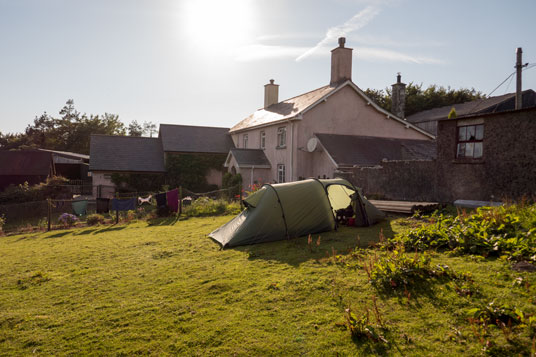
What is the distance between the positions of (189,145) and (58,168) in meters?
16.4

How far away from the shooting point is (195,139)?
3120cm

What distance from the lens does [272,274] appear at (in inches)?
247

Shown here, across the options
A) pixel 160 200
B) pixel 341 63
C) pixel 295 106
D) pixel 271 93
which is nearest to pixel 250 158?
pixel 295 106

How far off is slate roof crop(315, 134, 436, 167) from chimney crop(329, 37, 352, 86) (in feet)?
13.5

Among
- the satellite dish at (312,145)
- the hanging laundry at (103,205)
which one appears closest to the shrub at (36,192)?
the hanging laundry at (103,205)

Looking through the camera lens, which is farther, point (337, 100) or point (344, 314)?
point (337, 100)

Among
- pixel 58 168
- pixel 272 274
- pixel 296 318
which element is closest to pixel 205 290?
pixel 272 274

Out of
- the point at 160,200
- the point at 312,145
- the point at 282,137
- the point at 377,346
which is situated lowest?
the point at 377,346

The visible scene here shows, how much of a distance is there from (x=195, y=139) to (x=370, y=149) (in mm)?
16473

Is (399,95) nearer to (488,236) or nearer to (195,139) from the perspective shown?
(195,139)

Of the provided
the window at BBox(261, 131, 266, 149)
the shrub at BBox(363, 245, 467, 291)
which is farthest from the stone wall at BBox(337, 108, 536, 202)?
the window at BBox(261, 131, 266, 149)

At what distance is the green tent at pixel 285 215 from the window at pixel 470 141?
5084mm

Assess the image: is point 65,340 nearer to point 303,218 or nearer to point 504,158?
point 303,218

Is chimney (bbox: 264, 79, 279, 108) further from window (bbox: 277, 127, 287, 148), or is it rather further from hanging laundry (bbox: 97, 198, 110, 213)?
hanging laundry (bbox: 97, 198, 110, 213)
